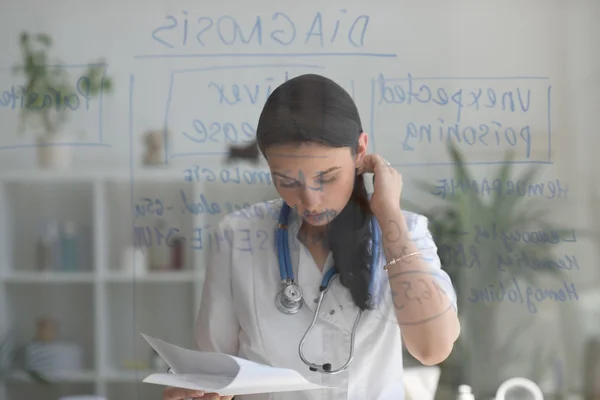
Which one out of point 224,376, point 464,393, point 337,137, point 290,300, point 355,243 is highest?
point 337,137

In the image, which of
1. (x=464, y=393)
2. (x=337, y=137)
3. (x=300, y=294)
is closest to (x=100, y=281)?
(x=300, y=294)

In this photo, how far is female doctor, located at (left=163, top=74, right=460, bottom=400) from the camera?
1385 millimetres

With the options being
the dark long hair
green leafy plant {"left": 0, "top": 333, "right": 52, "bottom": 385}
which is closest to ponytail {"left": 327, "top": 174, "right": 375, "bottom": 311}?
the dark long hair

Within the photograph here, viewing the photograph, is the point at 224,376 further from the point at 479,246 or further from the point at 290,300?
the point at 479,246

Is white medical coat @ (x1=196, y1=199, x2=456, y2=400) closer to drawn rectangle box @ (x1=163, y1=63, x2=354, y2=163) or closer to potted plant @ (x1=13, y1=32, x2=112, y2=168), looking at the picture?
drawn rectangle box @ (x1=163, y1=63, x2=354, y2=163)

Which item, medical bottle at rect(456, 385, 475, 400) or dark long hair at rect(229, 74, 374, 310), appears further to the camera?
medical bottle at rect(456, 385, 475, 400)

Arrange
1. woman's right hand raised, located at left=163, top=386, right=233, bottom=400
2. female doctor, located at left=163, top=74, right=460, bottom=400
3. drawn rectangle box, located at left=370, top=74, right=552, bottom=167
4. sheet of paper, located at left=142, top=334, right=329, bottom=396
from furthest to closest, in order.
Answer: drawn rectangle box, located at left=370, top=74, right=552, bottom=167, female doctor, located at left=163, top=74, right=460, bottom=400, woman's right hand raised, located at left=163, top=386, right=233, bottom=400, sheet of paper, located at left=142, top=334, right=329, bottom=396

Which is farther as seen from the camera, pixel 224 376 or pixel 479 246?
pixel 479 246

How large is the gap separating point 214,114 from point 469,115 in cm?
60

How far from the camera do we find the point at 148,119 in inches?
64.3

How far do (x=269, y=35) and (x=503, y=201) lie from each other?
26.7 inches

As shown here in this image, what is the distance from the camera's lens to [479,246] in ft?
5.35

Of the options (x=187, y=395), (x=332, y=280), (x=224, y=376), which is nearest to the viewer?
(x=224, y=376)

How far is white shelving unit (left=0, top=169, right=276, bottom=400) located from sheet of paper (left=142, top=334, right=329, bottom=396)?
39 centimetres
